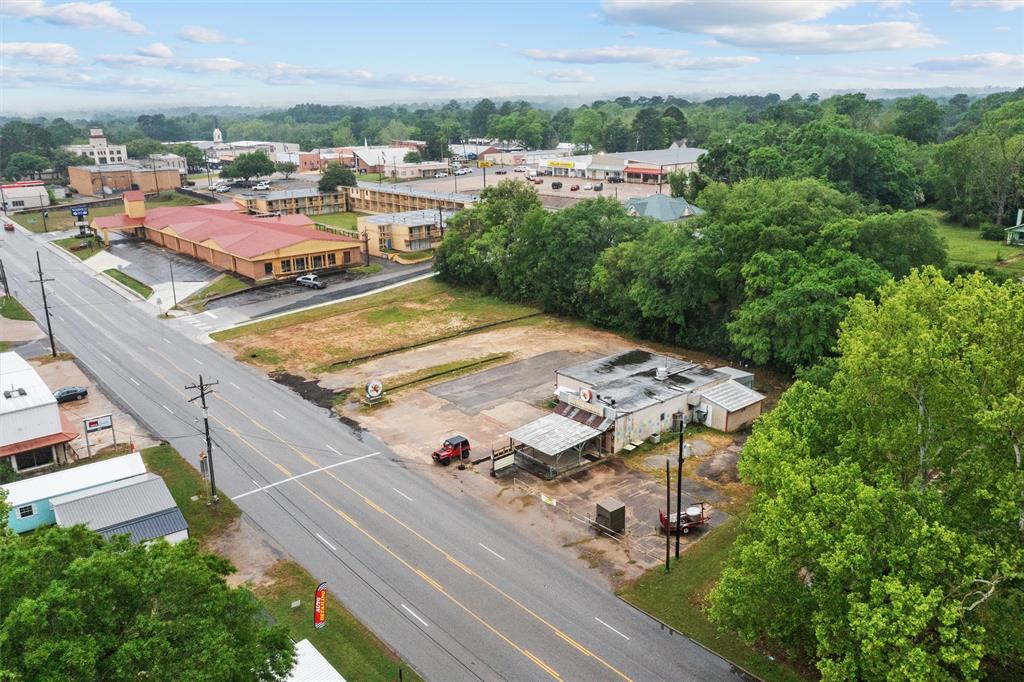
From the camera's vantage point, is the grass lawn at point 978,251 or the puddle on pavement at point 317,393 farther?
the grass lawn at point 978,251

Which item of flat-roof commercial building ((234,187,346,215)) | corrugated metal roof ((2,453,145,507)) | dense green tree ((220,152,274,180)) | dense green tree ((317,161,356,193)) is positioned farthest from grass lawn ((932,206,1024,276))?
dense green tree ((220,152,274,180))

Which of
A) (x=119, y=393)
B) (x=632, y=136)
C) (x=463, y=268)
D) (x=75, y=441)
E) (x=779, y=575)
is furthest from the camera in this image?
(x=632, y=136)

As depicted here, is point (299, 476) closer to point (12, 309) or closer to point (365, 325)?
point (365, 325)

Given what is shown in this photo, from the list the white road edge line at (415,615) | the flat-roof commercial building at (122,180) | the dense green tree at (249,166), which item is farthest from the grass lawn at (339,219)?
the white road edge line at (415,615)

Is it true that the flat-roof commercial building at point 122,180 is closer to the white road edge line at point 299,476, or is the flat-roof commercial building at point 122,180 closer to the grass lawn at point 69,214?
the grass lawn at point 69,214

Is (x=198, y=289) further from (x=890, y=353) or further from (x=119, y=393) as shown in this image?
(x=890, y=353)

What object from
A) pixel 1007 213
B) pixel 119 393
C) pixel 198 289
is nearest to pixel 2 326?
pixel 198 289
